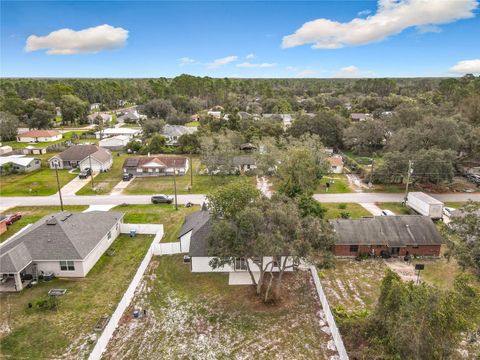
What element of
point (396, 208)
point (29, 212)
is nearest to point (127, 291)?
point (29, 212)

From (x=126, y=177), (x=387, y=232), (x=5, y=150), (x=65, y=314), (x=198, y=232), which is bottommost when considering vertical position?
(x=65, y=314)

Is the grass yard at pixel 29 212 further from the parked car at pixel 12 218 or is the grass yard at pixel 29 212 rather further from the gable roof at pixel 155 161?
the gable roof at pixel 155 161

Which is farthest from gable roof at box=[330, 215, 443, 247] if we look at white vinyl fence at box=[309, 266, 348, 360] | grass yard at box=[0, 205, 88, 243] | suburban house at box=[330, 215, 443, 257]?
grass yard at box=[0, 205, 88, 243]

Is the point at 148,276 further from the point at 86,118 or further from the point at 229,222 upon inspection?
the point at 86,118

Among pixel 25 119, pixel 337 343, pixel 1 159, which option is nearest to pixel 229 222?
pixel 337 343

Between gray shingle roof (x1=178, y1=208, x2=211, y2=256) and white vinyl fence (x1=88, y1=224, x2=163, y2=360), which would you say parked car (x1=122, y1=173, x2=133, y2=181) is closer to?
white vinyl fence (x1=88, y1=224, x2=163, y2=360)

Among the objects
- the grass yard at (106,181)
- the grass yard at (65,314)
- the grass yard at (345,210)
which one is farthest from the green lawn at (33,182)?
the grass yard at (345,210)

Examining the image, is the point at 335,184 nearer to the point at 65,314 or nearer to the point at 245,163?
the point at 245,163
